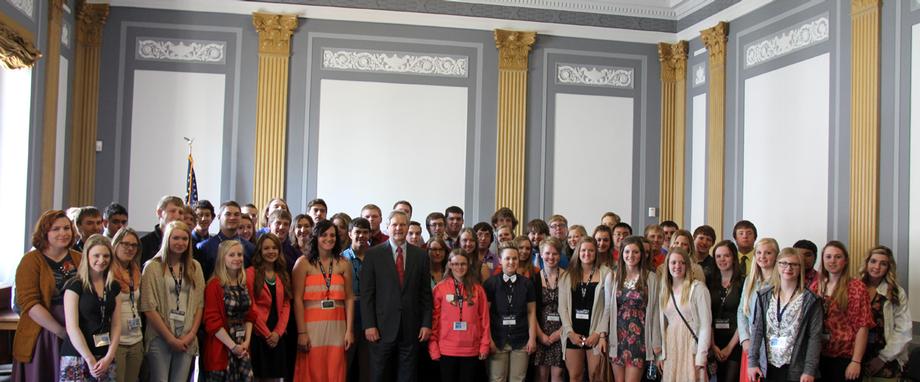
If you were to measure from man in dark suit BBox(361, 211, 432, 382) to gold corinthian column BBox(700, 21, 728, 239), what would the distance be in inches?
179

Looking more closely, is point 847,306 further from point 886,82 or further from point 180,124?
point 180,124

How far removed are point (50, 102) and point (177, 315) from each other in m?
4.06

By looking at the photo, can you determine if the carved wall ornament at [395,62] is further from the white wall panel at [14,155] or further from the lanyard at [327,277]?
the lanyard at [327,277]

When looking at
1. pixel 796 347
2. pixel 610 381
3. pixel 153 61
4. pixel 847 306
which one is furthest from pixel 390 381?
pixel 153 61

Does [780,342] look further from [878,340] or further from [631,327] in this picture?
[631,327]

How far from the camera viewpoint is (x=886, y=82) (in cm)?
622

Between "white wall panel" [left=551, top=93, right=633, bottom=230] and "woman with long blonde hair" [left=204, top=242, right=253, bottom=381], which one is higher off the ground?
"white wall panel" [left=551, top=93, right=633, bottom=230]

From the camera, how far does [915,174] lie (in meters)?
5.92

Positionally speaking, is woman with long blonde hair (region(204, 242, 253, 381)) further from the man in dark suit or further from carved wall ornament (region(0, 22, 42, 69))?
carved wall ornament (region(0, 22, 42, 69))

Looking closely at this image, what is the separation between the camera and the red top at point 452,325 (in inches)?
181

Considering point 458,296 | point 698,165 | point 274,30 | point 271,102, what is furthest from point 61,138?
point 698,165

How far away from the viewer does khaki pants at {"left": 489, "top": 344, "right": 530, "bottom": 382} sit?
15.6 ft

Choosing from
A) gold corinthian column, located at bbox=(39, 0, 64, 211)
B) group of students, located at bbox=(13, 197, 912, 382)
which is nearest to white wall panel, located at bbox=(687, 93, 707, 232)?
group of students, located at bbox=(13, 197, 912, 382)

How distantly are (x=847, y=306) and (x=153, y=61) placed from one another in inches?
276
